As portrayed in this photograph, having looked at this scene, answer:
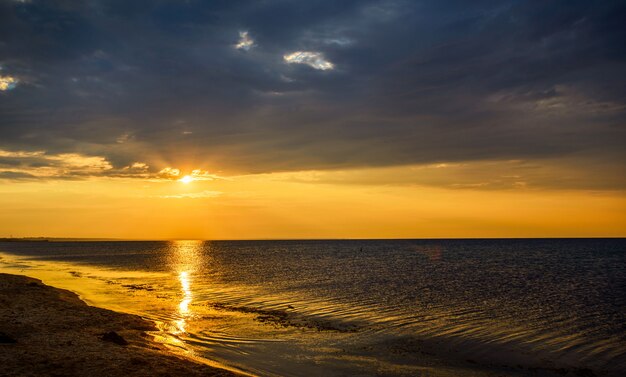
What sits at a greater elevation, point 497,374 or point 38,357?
point 38,357

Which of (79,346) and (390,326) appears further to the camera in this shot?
(390,326)

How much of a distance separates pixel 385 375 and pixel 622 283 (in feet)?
195

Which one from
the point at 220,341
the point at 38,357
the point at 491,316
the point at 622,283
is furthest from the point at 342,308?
the point at 622,283

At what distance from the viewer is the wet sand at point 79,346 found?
60.6ft

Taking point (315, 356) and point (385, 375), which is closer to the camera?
point (385, 375)

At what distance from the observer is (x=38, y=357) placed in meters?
19.5

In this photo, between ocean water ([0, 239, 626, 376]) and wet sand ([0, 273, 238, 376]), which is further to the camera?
ocean water ([0, 239, 626, 376])

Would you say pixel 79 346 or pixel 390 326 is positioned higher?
Result: pixel 79 346

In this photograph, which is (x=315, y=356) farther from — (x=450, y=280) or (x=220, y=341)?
(x=450, y=280)

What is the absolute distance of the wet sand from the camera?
60.6ft

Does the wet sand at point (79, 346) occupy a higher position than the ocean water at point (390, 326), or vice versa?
the wet sand at point (79, 346)

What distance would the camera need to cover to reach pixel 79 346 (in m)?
22.2

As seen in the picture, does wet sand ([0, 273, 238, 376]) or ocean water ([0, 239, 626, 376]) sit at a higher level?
wet sand ([0, 273, 238, 376])

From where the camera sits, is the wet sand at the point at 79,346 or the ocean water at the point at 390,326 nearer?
the wet sand at the point at 79,346
